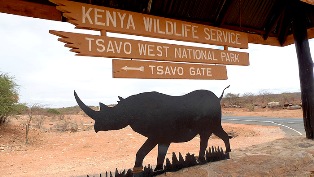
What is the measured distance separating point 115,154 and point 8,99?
30.5 feet

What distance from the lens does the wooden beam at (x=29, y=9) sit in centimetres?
394

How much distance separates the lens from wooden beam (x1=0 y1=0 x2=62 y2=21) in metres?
3.94

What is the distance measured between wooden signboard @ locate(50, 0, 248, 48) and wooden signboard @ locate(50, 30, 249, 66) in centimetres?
20

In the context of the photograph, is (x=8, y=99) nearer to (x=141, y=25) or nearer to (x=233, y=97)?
(x=141, y=25)

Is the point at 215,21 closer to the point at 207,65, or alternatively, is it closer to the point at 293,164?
the point at 207,65

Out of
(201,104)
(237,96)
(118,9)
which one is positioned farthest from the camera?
(237,96)

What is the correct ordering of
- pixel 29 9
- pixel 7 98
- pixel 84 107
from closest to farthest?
pixel 84 107, pixel 29 9, pixel 7 98

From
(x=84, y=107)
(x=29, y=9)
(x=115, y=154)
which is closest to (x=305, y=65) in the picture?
(x=84, y=107)

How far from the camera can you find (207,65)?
5.17 metres

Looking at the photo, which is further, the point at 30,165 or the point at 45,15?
the point at 30,165

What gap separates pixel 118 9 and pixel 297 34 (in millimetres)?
4577

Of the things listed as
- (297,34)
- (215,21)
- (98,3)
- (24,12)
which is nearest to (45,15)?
(24,12)

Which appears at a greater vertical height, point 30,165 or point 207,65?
Answer: point 207,65

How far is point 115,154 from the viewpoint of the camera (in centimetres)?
991
